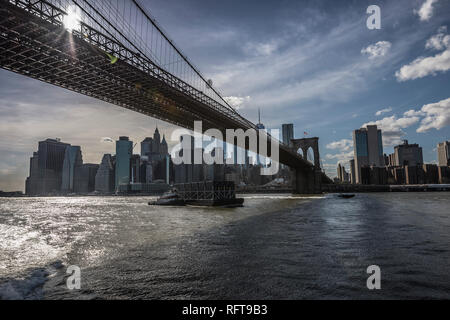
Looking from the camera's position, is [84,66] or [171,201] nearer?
[84,66]

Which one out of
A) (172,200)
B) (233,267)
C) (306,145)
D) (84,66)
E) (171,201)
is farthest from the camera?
(306,145)

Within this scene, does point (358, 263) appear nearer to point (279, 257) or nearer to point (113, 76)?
point (279, 257)

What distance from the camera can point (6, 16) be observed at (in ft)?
57.9

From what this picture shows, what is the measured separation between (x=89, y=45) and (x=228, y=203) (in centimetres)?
2855

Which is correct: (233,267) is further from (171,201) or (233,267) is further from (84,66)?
(171,201)

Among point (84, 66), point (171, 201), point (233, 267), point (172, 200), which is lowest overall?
point (171, 201)

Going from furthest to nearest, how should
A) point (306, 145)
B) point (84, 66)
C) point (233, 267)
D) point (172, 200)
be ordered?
point (306, 145)
point (172, 200)
point (84, 66)
point (233, 267)

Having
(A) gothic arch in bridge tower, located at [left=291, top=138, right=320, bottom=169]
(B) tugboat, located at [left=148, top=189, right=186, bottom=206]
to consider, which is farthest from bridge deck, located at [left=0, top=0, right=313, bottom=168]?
(A) gothic arch in bridge tower, located at [left=291, top=138, right=320, bottom=169]

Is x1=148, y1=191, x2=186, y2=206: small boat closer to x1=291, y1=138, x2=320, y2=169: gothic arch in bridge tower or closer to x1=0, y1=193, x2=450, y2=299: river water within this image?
x1=0, y1=193, x2=450, y2=299: river water

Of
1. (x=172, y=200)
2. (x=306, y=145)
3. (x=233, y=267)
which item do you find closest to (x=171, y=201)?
(x=172, y=200)

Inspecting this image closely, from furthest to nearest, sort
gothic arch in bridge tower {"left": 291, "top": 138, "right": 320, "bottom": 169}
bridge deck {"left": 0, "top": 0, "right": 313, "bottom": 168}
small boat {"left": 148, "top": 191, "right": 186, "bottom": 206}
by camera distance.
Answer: gothic arch in bridge tower {"left": 291, "top": 138, "right": 320, "bottom": 169}, small boat {"left": 148, "top": 191, "right": 186, "bottom": 206}, bridge deck {"left": 0, "top": 0, "right": 313, "bottom": 168}

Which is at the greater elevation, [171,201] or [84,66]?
[84,66]

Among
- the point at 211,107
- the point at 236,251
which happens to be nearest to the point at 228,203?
the point at 211,107

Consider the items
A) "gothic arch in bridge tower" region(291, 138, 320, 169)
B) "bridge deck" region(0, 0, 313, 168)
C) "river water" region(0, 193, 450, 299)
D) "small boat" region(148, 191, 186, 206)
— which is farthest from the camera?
"gothic arch in bridge tower" region(291, 138, 320, 169)
